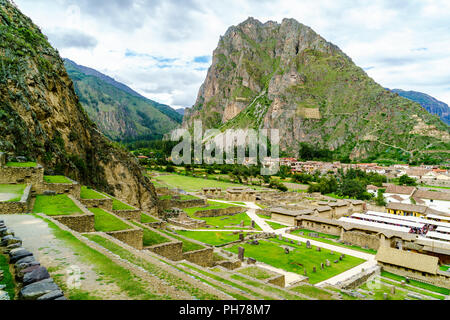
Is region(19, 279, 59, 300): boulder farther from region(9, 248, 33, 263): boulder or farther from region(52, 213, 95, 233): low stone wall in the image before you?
region(52, 213, 95, 233): low stone wall

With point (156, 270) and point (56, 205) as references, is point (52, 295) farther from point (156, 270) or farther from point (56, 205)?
point (56, 205)

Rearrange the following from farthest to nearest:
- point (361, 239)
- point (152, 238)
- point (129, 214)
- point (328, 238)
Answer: point (328, 238)
point (361, 239)
point (129, 214)
point (152, 238)

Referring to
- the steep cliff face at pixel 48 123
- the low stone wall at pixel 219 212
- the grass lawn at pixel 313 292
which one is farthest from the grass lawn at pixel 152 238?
the low stone wall at pixel 219 212

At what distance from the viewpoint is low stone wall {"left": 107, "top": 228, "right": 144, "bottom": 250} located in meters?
14.0

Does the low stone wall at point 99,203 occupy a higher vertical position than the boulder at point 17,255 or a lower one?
lower

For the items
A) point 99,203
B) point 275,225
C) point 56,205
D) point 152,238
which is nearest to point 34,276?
point 56,205

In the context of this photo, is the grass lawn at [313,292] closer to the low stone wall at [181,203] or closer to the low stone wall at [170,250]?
the low stone wall at [170,250]

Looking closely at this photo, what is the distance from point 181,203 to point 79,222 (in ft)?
118

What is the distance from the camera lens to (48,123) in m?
25.0

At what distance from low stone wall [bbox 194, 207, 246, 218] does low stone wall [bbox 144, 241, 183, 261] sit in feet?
93.7

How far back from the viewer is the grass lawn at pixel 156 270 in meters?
7.27

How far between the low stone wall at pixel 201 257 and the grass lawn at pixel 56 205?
287 inches

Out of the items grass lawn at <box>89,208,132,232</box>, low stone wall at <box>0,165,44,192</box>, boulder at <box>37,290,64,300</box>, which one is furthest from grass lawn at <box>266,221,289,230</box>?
boulder at <box>37,290,64,300</box>
